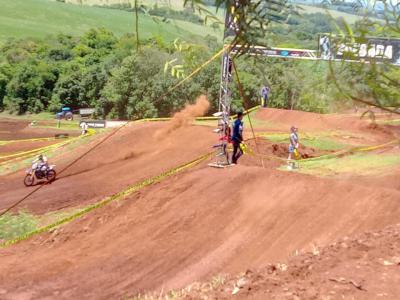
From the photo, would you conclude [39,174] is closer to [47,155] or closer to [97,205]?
[97,205]

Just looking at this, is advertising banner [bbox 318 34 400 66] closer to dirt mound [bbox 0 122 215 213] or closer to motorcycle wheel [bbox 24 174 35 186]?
dirt mound [bbox 0 122 215 213]

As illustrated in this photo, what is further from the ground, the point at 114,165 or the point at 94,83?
the point at 94,83

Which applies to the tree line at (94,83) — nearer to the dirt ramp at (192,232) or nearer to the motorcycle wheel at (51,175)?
the motorcycle wheel at (51,175)

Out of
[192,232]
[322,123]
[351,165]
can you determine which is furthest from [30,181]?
[322,123]

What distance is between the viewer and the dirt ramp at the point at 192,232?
1210 centimetres

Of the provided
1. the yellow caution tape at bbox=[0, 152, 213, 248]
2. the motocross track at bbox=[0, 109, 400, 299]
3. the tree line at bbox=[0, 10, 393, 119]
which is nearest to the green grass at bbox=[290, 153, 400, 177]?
the motocross track at bbox=[0, 109, 400, 299]

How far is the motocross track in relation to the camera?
39.7 ft

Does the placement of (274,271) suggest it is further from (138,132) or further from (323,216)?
(138,132)

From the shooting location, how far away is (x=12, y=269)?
1311 centimetres

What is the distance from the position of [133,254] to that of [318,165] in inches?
327

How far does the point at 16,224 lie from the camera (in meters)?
16.7

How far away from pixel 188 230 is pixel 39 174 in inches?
331

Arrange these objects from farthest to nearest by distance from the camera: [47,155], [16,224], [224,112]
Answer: [47,155]
[16,224]
[224,112]

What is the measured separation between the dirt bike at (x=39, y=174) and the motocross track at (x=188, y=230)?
1778mm
